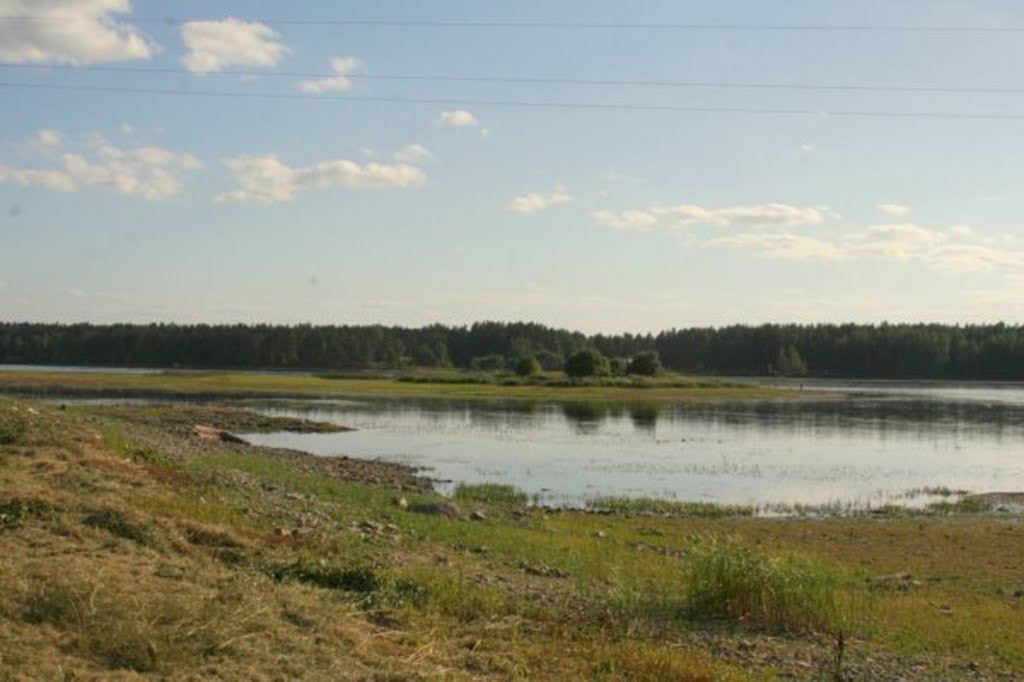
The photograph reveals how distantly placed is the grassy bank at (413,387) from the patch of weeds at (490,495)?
195 ft

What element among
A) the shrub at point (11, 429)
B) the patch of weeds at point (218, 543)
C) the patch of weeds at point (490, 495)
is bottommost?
the patch of weeds at point (490, 495)

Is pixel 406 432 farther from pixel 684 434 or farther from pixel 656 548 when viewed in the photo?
pixel 656 548

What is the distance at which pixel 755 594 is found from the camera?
1427 cm

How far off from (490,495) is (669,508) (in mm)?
5636

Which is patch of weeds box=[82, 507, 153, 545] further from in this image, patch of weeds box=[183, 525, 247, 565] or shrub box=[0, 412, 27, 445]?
shrub box=[0, 412, 27, 445]

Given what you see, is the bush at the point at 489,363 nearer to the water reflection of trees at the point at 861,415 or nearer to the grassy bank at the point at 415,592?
the water reflection of trees at the point at 861,415

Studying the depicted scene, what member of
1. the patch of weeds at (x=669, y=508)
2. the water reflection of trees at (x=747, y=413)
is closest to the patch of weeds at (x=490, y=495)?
the patch of weeds at (x=669, y=508)

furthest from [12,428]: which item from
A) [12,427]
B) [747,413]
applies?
[747,413]

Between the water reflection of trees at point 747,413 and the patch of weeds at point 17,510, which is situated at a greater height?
the patch of weeds at point 17,510

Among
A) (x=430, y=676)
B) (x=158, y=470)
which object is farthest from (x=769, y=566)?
(x=158, y=470)

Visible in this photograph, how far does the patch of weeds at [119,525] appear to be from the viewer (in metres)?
13.1

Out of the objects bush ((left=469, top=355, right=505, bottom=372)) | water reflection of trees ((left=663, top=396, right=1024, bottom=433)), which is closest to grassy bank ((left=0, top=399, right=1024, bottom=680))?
water reflection of trees ((left=663, top=396, right=1024, bottom=433))

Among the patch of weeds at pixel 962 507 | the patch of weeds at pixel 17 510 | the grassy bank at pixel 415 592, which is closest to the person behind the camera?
the grassy bank at pixel 415 592

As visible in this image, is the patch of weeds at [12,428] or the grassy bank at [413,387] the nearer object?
the patch of weeds at [12,428]
